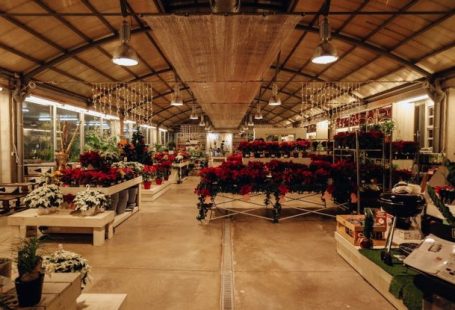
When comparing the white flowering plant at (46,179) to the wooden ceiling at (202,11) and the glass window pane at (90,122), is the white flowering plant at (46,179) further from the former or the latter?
the glass window pane at (90,122)

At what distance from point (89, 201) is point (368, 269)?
3.78m

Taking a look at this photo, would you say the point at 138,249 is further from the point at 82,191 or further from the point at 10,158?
the point at 10,158

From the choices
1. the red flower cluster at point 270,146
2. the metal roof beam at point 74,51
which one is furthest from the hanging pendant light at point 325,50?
the metal roof beam at point 74,51

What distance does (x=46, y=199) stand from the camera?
4387 mm

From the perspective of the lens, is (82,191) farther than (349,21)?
No

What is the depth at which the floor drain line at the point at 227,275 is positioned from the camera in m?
2.80

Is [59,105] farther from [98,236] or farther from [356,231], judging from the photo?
[356,231]

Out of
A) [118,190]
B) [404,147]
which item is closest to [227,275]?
[118,190]

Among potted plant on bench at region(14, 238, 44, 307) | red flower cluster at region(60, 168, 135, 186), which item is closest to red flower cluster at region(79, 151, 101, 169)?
red flower cluster at region(60, 168, 135, 186)

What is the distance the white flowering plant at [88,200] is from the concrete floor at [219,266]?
22.7 inches

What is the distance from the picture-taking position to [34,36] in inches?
263

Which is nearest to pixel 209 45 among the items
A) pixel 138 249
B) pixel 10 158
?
pixel 138 249

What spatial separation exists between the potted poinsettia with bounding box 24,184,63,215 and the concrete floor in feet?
1.78

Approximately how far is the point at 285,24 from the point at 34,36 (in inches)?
224
